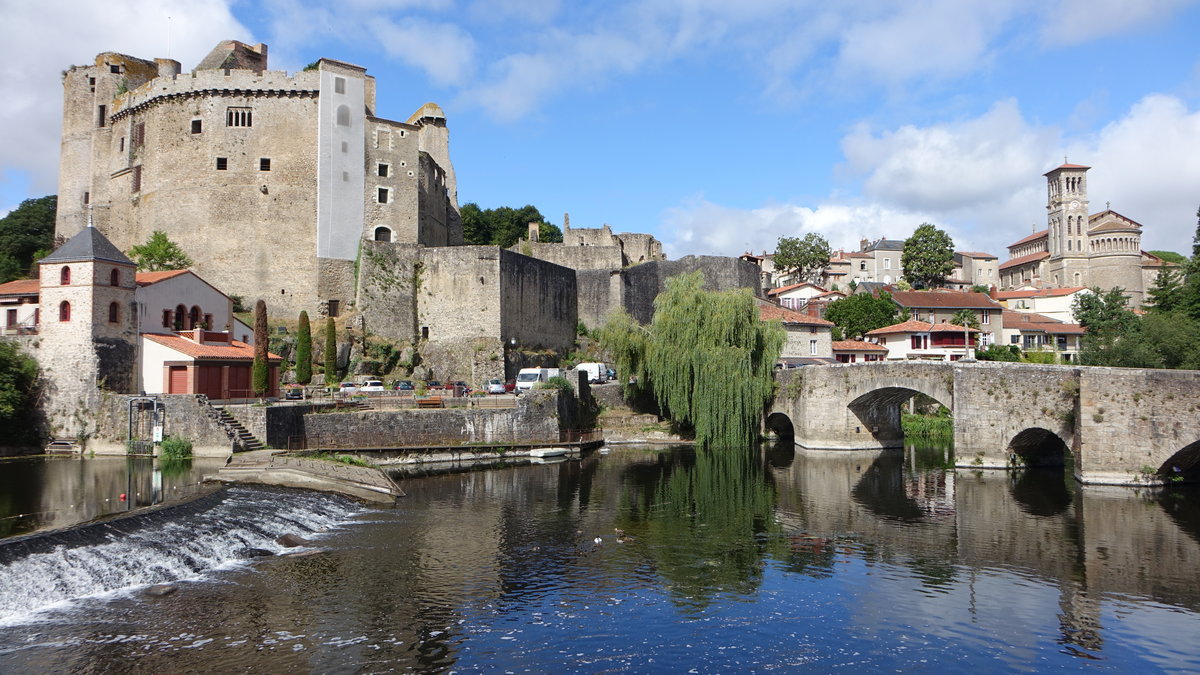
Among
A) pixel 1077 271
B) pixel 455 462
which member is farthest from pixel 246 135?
pixel 1077 271

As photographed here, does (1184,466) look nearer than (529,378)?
Yes

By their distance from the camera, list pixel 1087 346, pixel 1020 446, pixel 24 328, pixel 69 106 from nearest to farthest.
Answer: pixel 1020 446 < pixel 24 328 < pixel 1087 346 < pixel 69 106

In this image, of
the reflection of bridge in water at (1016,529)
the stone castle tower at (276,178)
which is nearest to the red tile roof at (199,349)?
the stone castle tower at (276,178)

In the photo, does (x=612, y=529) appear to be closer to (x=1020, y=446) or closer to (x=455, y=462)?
(x=455, y=462)

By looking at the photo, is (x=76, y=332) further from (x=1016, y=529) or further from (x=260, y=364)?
(x=1016, y=529)

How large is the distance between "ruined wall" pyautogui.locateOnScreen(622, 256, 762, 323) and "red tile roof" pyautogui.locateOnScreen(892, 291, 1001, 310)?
14438 millimetres

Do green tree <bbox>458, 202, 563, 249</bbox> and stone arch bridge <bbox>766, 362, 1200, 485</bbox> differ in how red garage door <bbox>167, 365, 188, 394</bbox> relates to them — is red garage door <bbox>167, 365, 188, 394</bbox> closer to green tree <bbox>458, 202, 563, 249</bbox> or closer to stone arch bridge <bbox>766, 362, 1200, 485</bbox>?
stone arch bridge <bbox>766, 362, 1200, 485</bbox>

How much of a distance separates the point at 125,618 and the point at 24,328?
25.9 metres

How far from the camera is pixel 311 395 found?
122 ft

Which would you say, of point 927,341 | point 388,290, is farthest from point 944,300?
point 388,290

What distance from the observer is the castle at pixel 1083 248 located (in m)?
90.4

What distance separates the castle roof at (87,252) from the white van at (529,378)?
17.4 metres

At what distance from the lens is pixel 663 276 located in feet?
189

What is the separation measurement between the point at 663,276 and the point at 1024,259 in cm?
6287
